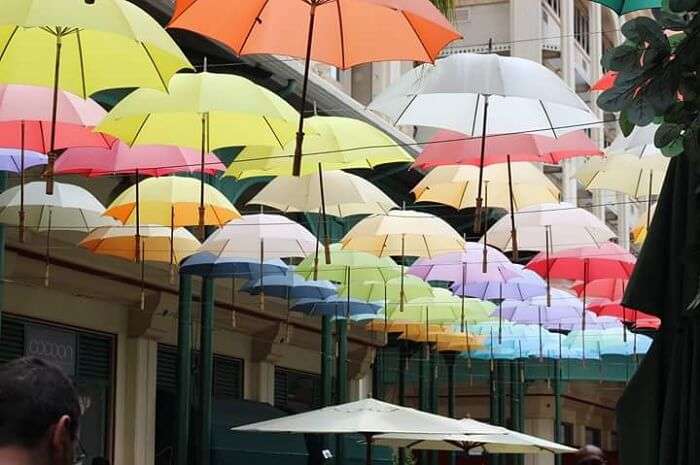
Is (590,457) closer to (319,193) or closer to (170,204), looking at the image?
(319,193)

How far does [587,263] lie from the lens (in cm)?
1808

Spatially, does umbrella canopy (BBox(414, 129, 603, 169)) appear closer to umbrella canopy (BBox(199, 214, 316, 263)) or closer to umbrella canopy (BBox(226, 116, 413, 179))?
umbrella canopy (BBox(226, 116, 413, 179))

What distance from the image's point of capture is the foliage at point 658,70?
4.20 m

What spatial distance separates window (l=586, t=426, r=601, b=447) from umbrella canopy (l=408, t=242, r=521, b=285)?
91.0 ft

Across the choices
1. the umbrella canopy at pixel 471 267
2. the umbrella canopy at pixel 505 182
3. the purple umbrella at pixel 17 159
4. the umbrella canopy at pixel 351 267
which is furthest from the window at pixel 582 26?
the purple umbrella at pixel 17 159

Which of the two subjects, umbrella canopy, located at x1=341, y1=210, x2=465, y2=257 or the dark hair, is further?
umbrella canopy, located at x1=341, y1=210, x2=465, y2=257

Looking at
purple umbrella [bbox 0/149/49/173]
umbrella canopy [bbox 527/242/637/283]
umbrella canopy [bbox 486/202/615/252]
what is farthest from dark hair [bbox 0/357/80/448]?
umbrella canopy [bbox 527/242/637/283]

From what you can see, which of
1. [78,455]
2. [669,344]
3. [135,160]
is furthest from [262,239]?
[78,455]

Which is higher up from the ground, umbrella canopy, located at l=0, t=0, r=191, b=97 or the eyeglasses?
umbrella canopy, located at l=0, t=0, r=191, b=97

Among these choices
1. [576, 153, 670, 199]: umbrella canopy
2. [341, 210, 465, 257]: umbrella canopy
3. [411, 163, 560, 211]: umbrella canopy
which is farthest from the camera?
[341, 210, 465, 257]: umbrella canopy

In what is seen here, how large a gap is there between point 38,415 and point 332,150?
9175mm

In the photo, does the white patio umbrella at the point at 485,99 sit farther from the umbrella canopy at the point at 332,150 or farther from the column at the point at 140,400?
the column at the point at 140,400

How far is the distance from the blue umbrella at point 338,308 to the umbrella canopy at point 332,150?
8.04 m

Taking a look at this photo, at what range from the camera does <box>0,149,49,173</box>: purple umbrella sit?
A: 12520 mm
